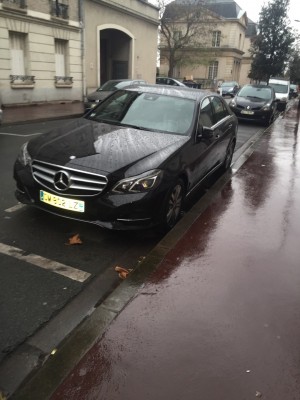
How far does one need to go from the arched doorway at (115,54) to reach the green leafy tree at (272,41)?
16814mm

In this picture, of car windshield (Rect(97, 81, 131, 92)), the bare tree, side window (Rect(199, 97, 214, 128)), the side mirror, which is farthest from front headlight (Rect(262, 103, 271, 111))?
the bare tree

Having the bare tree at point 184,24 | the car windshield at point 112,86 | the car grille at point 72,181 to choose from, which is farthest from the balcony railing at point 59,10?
the car grille at point 72,181

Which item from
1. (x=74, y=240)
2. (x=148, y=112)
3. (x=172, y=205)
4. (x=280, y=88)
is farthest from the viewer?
(x=280, y=88)

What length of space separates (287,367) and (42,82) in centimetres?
1912

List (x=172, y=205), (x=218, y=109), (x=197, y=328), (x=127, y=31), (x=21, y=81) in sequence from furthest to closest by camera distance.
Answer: (x=127, y=31) < (x=21, y=81) < (x=218, y=109) < (x=172, y=205) < (x=197, y=328)

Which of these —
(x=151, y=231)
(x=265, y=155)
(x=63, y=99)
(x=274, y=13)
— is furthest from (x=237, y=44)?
(x=151, y=231)

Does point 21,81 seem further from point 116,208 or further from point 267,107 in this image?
point 116,208

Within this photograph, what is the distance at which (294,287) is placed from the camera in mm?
3373

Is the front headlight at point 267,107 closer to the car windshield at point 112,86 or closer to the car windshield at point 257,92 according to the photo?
the car windshield at point 257,92

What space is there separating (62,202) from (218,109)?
3.72 metres

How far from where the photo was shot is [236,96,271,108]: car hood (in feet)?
49.5

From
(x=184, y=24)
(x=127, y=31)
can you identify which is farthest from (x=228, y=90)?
(x=127, y=31)

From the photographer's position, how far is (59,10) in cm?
1927

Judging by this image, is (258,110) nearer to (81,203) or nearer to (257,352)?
(81,203)
